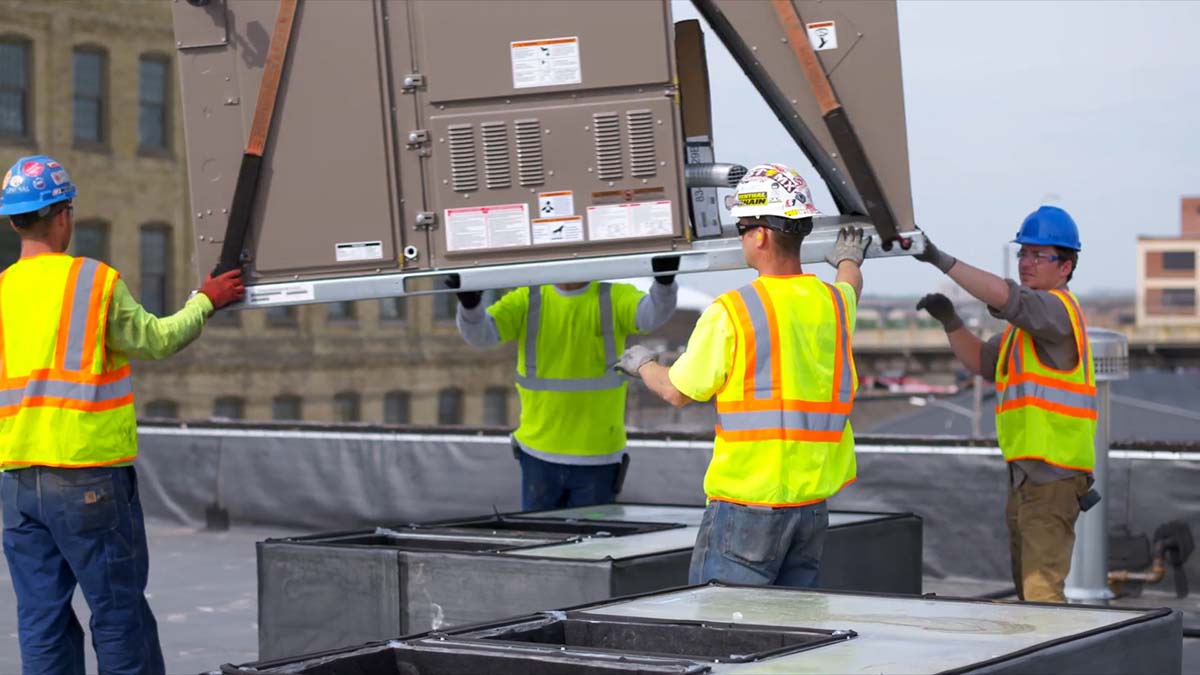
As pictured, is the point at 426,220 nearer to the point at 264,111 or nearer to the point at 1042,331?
the point at 264,111

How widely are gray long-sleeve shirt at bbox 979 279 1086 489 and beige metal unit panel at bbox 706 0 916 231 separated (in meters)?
0.71

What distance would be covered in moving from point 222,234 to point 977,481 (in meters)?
5.90

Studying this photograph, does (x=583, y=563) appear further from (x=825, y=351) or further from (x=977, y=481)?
(x=977, y=481)

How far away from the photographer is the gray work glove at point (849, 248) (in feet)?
20.1

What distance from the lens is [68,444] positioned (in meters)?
5.89

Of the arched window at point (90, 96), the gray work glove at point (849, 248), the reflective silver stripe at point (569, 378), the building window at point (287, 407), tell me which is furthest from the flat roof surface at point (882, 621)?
the building window at point (287, 407)

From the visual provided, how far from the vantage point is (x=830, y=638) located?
3791mm

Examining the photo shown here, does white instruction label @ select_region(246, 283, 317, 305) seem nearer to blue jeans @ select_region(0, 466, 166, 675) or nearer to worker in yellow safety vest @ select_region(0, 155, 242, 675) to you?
worker in yellow safety vest @ select_region(0, 155, 242, 675)

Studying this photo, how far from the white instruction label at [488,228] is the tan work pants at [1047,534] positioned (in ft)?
8.00

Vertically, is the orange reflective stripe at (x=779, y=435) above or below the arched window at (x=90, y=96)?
below

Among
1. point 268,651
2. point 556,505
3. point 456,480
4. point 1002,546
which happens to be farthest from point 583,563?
point 456,480

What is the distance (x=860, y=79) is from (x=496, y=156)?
1.41 m

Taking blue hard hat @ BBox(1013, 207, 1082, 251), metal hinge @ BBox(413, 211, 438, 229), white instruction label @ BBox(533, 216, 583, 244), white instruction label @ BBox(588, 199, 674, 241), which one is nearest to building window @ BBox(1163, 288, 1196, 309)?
blue hard hat @ BBox(1013, 207, 1082, 251)

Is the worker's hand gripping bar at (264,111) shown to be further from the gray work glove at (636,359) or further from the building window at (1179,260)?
the building window at (1179,260)
